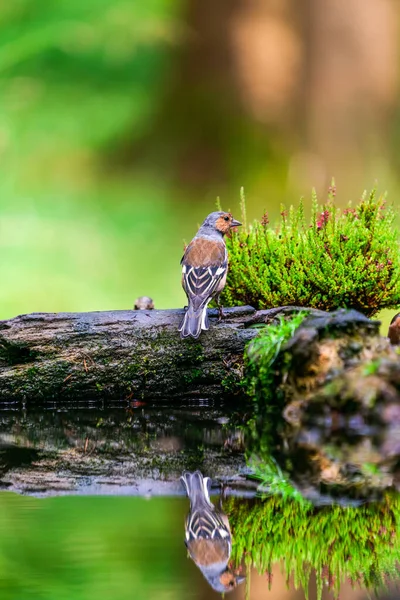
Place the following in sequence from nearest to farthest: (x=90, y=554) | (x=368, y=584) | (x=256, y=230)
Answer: (x=368, y=584), (x=90, y=554), (x=256, y=230)

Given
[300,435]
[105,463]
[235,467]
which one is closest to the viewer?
[235,467]

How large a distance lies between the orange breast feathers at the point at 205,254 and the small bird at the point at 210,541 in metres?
3.51

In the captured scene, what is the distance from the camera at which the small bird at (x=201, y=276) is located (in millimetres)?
6660

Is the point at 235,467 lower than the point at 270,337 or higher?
lower

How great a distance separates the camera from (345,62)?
14.4 m

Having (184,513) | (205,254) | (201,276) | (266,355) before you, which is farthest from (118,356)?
(184,513)

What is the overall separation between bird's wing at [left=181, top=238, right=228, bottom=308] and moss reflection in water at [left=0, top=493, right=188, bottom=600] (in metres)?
3.28

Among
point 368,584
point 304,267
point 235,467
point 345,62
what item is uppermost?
point 345,62

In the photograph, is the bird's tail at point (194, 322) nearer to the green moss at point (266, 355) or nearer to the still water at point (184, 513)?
the green moss at point (266, 355)

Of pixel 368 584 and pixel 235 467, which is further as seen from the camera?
pixel 235 467

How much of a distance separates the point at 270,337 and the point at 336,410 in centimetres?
115

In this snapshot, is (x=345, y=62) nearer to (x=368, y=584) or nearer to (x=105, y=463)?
(x=105, y=463)

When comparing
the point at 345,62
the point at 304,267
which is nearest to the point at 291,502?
the point at 304,267

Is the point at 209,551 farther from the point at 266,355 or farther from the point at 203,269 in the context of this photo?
the point at 203,269
